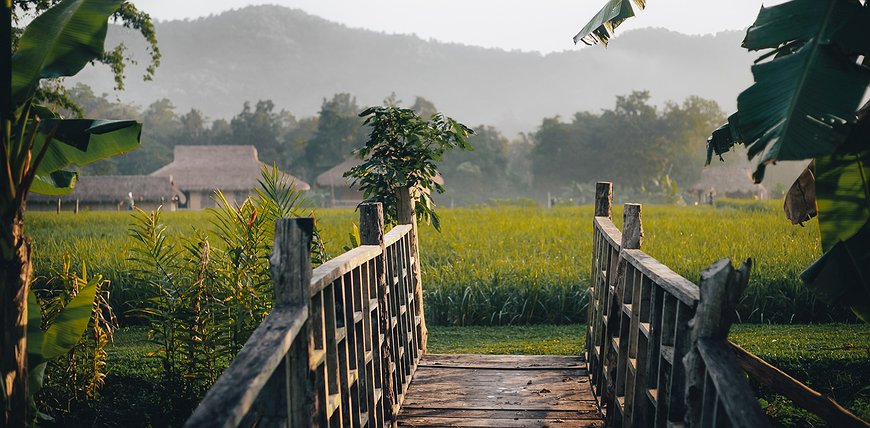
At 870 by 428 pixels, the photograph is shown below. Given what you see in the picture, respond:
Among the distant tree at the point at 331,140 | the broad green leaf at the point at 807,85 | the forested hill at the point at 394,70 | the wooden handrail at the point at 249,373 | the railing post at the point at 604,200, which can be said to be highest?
the forested hill at the point at 394,70

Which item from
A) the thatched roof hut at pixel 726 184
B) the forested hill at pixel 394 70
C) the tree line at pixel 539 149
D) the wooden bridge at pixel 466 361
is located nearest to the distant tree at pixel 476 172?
the tree line at pixel 539 149

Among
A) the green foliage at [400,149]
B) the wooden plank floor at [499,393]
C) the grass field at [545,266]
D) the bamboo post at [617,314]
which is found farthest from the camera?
the grass field at [545,266]

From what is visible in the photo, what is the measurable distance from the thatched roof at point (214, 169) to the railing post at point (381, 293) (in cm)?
Answer: 3507

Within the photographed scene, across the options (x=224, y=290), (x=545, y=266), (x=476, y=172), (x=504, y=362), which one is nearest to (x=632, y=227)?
(x=504, y=362)

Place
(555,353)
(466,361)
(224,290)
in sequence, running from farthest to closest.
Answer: (555,353), (466,361), (224,290)

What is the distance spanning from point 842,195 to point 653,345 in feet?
2.98

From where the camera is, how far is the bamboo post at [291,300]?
6.80 feet

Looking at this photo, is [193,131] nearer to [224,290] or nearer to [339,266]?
[224,290]

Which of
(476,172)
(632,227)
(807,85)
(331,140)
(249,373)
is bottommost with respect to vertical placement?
(249,373)

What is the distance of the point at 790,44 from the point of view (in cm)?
304

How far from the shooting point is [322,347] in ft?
8.09

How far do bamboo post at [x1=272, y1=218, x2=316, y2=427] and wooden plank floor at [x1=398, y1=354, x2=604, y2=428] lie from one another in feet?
6.32

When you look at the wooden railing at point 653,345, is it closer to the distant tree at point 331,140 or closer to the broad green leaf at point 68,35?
the broad green leaf at point 68,35

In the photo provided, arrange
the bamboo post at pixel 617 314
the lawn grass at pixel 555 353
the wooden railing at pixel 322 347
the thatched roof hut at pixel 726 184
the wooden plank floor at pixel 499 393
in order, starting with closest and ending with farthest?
1. the wooden railing at pixel 322 347
2. the bamboo post at pixel 617 314
3. the wooden plank floor at pixel 499 393
4. the lawn grass at pixel 555 353
5. the thatched roof hut at pixel 726 184
